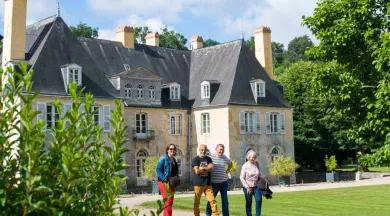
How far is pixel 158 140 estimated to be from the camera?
32188 mm

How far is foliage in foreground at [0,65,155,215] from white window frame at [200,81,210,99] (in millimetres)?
29446

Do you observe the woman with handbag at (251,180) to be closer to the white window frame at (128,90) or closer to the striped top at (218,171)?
the striped top at (218,171)

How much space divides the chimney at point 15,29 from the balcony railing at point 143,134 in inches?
331

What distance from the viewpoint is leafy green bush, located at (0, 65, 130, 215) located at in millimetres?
2732

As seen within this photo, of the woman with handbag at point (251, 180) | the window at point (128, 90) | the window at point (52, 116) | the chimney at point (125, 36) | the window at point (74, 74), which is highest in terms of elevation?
the chimney at point (125, 36)

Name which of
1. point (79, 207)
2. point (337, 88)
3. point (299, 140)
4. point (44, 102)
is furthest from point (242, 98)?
point (79, 207)

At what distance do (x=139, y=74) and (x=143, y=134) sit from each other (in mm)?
3729

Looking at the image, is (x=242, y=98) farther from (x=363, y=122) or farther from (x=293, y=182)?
(x=363, y=122)

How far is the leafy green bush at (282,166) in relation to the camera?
32188 millimetres

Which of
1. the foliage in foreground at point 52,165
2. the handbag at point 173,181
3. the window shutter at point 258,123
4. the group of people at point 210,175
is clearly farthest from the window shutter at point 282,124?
the foliage in foreground at point 52,165

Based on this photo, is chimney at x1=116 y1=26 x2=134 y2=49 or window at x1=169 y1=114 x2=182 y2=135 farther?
chimney at x1=116 y1=26 x2=134 y2=49

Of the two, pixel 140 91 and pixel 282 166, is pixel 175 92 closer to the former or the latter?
pixel 140 91

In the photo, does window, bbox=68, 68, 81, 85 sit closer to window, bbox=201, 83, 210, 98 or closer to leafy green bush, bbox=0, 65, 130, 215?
window, bbox=201, 83, 210, 98

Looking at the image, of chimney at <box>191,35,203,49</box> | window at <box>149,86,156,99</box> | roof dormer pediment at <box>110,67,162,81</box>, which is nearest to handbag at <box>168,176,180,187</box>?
roof dormer pediment at <box>110,67,162,81</box>
